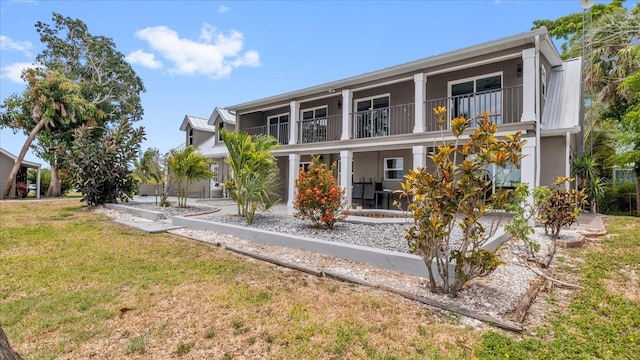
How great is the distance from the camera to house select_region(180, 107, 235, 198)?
66.7 ft

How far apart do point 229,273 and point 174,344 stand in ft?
6.50

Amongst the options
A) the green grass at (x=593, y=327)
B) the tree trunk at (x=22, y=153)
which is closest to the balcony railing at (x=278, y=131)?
the green grass at (x=593, y=327)

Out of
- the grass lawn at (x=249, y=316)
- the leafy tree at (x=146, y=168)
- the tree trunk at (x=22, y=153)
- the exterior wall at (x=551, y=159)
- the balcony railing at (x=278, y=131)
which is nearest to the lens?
the grass lawn at (x=249, y=316)

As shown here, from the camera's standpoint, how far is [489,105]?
1083 centimetres

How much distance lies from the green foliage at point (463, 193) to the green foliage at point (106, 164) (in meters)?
13.9

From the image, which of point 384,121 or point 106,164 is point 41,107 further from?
point 384,121

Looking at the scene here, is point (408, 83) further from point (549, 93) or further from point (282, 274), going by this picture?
point (282, 274)

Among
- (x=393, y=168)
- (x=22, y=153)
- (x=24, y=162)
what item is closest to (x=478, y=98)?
(x=393, y=168)

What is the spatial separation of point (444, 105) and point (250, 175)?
7.60 metres

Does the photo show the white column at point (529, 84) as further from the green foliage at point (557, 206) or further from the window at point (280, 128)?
the window at point (280, 128)

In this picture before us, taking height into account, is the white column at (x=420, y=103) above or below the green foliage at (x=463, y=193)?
above

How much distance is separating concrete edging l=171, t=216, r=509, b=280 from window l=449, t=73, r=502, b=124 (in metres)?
5.43

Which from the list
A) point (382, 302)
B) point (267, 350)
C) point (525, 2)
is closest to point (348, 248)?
point (382, 302)

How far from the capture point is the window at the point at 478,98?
10.8 meters
